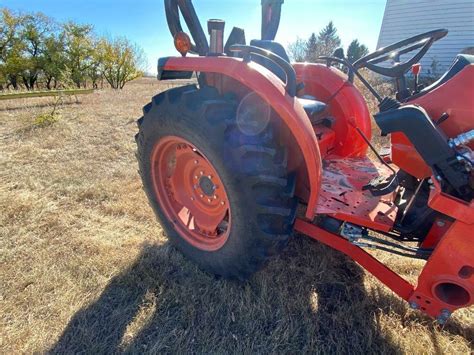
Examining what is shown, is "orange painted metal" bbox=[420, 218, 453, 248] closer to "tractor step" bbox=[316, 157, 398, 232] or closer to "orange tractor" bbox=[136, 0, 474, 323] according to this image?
"orange tractor" bbox=[136, 0, 474, 323]

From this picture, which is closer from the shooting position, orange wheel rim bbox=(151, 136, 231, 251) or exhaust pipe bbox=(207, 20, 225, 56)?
exhaust pipe bbox=(207, 20, 225, 56)

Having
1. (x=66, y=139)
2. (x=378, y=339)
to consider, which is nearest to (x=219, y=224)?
(x=378, y=339)

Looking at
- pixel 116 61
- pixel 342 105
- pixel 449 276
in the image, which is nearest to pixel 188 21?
pixel 342 105

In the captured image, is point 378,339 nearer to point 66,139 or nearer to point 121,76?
point 66,139

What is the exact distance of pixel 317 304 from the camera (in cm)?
168

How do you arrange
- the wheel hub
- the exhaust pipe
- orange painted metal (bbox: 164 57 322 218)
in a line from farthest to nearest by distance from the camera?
the wheel hub → the exhaust pipe → orange painted metal (bbox: 164 57 322 218)

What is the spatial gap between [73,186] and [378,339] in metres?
2.97

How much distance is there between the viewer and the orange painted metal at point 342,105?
2.38 m

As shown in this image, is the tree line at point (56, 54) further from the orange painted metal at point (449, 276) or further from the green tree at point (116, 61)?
the orange painted metal at point (449, 276)

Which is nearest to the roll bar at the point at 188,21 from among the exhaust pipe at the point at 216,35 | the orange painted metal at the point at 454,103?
the exhaust pipe at the point at 216,35

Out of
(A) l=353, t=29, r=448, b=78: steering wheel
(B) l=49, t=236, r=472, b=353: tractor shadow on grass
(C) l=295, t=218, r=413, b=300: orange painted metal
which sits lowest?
(B) l=49, t=236, r=472, b=353: tractor shadow on grass

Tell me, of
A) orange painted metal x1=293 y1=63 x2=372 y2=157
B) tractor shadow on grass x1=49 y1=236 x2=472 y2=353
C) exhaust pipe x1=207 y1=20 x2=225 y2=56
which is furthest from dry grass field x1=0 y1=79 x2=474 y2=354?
exhaust pipe x1=207 y1=20 x2=225 y2=56

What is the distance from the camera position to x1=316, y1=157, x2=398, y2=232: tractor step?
1537 millimetres

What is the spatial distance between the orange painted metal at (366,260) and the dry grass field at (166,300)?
0.25 metres
